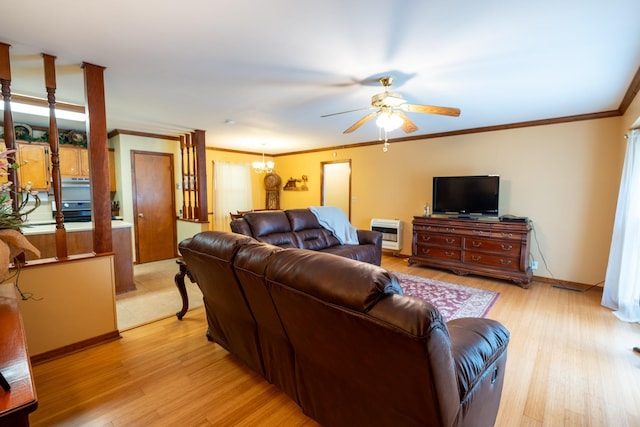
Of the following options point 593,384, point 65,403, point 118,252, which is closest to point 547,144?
point 593,384

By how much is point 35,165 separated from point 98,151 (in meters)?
3.13

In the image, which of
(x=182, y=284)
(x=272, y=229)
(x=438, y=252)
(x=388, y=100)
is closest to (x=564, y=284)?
(x=438, y=252)

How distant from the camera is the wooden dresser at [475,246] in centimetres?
390

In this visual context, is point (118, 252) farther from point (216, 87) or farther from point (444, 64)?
point (444, 64)

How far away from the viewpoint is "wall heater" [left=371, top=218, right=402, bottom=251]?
5449mm

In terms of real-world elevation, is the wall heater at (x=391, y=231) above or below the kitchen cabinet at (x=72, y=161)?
below

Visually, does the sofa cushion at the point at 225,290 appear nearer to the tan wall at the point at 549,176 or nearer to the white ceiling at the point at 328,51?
the white ceiling at the point at 328,51

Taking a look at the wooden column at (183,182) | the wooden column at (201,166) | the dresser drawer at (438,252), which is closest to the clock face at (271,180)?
the wooden column at (183,182)

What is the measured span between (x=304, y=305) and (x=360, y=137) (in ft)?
15.5

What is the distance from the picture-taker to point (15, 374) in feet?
2.82

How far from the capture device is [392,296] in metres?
1.03

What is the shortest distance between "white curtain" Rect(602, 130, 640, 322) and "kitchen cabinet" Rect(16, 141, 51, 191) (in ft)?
25.4

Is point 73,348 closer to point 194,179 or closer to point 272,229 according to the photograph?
point 272,229

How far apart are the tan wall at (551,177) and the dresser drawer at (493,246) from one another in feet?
1.84
